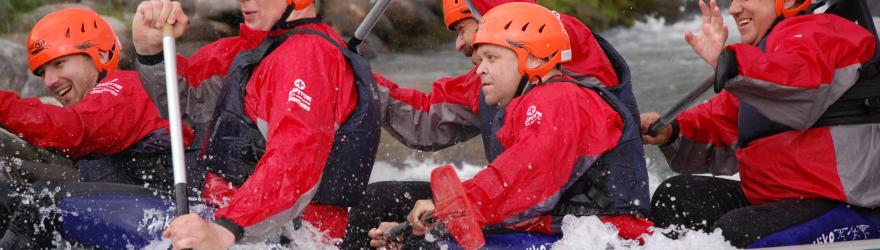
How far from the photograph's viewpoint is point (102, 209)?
3.77m

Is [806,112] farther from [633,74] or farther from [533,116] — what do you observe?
[633,74]

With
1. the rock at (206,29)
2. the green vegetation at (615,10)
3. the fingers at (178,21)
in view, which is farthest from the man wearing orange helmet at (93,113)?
the green vegetation at (615,10)

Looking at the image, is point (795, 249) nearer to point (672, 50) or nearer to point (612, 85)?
point (612, 85)

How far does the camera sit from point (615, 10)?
52.1ft

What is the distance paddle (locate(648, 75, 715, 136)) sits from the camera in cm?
448

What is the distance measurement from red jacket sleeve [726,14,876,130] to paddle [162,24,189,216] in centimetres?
180

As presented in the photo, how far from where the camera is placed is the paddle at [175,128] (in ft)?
11.3

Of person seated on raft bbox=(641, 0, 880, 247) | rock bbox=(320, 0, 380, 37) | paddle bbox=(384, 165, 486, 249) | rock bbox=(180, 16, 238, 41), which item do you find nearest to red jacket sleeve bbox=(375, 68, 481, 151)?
person seated on raft bbox=(641, 0, 880, 247)

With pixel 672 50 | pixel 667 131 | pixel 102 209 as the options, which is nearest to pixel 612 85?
pixel 667 131

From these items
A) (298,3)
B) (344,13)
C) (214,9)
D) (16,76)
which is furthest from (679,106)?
(344,13)

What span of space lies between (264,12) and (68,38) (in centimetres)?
114

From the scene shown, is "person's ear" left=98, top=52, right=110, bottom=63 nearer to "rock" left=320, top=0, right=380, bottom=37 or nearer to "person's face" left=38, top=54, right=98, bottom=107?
"person's face" left=38, top=54, right=98, bottom=107

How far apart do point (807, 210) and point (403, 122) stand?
5.80 ft

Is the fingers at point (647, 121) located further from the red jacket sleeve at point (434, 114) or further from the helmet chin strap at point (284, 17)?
the helmet chin strap at point (284, 17)
